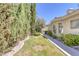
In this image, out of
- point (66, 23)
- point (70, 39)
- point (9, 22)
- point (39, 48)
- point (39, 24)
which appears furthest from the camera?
point (66, 23)

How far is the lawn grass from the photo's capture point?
5.98 metres

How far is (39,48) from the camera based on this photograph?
6125 mm

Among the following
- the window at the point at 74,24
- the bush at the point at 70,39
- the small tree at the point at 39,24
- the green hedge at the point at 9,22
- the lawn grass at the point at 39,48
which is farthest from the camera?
the window at the point at 74,24

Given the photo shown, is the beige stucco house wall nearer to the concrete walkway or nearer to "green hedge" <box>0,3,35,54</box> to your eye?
the concrete walkway

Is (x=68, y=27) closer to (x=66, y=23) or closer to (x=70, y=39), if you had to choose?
(x=66, y=23)

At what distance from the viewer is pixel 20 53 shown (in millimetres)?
5977

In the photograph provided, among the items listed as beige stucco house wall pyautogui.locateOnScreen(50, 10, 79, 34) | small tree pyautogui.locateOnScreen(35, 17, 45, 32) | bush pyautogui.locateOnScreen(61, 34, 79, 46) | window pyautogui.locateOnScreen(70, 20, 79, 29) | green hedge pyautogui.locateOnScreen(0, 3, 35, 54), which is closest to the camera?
green hedge pyautogui.locateOnScreen(0, 3, 35, 54)

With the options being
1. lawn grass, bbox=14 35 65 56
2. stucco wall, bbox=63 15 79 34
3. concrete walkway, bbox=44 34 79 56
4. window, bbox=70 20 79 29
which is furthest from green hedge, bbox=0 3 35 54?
window, bbox=70 20 79 29

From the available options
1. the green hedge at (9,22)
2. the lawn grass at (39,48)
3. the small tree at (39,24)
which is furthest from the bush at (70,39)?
the green hedge at (9,22)

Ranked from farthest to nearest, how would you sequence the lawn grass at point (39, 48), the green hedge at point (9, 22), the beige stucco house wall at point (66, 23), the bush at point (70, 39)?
the beige stucco house wall at point (66, 23) < the bush at point (70, 39) < the lawn grass at point (39, 48) < the green hedge at point (9, 22)

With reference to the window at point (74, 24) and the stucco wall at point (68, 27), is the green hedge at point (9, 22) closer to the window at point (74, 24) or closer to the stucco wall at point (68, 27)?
the stucco wall at point (68, 27)

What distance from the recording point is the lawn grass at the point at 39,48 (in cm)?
598

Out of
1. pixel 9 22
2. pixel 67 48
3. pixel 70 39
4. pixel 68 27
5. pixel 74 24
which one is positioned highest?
pixel 9 22

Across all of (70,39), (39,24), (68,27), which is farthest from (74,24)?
(39,24)
